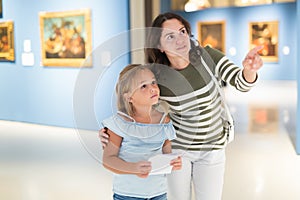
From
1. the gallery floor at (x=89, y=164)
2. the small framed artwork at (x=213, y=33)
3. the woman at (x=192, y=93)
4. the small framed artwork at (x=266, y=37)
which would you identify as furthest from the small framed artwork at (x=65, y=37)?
the small framed artwork at (x=266, y=37)

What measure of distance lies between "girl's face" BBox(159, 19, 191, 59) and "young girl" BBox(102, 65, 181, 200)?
17 centimetres

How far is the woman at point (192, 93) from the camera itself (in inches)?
78.9

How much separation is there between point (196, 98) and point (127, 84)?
417mm

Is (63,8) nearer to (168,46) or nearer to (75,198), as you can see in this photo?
(75,198)

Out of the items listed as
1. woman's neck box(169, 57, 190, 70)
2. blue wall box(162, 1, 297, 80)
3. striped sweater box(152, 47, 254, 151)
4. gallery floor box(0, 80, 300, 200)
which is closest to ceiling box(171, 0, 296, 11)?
blue wall box(162, 1, 297, 80)

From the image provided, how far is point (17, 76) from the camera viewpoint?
369 inches

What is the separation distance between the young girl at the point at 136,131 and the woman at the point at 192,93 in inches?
3.1

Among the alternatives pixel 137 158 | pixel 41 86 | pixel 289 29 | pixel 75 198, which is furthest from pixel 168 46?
pixel 289 29

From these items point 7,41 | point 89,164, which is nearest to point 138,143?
point 89,164

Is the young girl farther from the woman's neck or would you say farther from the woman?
the woman's neck

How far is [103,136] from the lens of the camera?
1858 millimetres

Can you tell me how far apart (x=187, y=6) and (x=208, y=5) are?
35.0 inches

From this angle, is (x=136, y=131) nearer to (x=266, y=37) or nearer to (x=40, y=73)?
(x=40, y=73)

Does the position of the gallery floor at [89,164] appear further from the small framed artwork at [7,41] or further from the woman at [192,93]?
the small framed artwork at [7,41]
